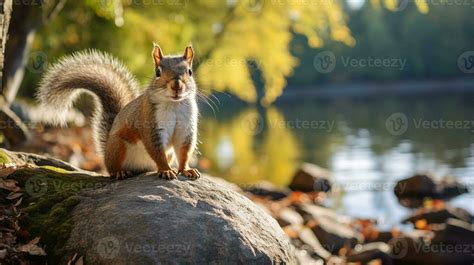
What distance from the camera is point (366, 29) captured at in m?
66.6

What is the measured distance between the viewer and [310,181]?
A: 14.8 metres

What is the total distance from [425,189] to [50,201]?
10994mm

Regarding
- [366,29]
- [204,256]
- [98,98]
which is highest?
[366,29]

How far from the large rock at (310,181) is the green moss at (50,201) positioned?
1040cm

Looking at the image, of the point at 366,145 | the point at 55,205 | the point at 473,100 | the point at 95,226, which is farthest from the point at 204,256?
the point at 473,100

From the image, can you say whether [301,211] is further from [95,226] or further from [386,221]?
[95,226]

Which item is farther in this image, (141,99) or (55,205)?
(141,99)

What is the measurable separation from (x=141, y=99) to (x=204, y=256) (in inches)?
60.8
